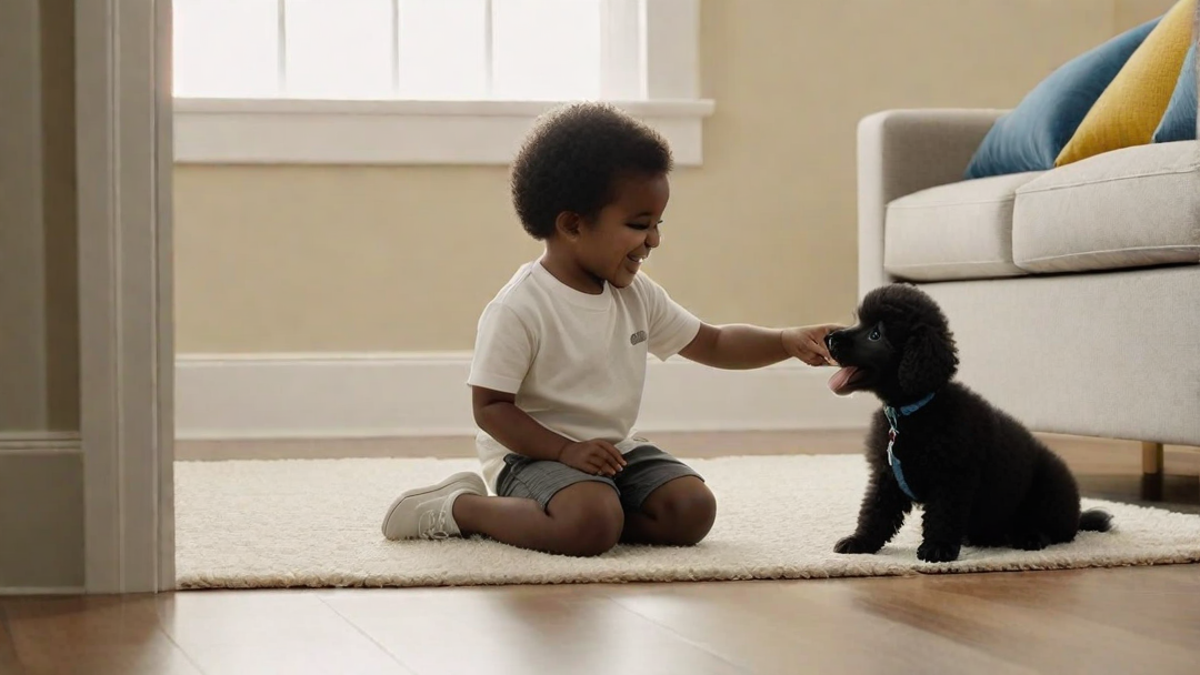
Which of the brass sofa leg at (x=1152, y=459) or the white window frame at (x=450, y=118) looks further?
the white window frame at (x=450, y=118)

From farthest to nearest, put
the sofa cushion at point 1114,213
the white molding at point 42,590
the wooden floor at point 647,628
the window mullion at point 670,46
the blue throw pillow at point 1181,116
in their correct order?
1. the window mullion at point 670,46
2. the blue throw pillow at point 1181,116
3. the sofa cushion at point 1114,213
4. the white molding at point 42,590
5. the wooden floor at point 647,628

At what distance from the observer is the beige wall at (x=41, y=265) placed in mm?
1440

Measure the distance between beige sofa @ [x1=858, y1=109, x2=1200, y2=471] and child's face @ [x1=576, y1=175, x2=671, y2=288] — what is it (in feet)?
2.57

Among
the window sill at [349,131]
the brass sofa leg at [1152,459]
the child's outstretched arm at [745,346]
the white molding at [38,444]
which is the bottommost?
the brass sofa leg at [1152,459]

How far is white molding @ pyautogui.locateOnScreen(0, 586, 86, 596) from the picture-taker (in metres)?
1.43

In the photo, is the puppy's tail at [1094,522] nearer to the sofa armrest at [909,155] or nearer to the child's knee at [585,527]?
the child's knee at [585,527]

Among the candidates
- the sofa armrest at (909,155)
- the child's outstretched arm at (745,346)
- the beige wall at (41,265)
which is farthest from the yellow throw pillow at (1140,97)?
the beige wall at (41,265)

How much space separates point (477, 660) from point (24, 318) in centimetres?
67

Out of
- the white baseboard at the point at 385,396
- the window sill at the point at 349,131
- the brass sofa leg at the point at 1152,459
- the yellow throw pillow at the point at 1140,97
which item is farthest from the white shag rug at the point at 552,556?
the window sill at the point at 349,131

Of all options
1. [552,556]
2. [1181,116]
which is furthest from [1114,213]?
[552,556]

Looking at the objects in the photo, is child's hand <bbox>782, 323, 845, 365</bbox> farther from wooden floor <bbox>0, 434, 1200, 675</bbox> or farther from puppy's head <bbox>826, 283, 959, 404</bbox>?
wooden floor <bbox>0, 434, 1200, 675</bbox>

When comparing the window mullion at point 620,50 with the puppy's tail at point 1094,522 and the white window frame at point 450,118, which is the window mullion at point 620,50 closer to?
the white window frame at point 450,118

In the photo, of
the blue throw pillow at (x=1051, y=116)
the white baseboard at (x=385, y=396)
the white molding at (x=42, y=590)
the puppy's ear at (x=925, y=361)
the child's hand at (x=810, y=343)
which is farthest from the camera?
the white baseboard at (x=385, y=396)

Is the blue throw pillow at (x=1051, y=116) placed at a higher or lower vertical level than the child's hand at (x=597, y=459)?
higher
